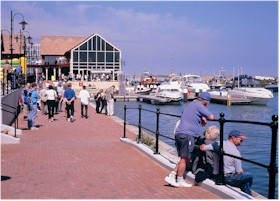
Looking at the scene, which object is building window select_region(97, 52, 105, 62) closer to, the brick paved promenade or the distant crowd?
the distant crowd

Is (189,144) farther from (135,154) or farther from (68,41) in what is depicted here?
(68,41)

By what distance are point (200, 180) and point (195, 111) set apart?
1158 millimetres

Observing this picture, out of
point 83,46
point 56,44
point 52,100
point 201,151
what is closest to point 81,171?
point 201,151

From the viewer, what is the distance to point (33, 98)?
1612 centimetres

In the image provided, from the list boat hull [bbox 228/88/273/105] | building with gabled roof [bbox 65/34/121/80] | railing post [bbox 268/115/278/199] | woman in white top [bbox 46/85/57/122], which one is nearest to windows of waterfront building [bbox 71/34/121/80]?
building with gabled roof [bbox 65/34/121/80]

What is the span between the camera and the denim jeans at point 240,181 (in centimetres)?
711

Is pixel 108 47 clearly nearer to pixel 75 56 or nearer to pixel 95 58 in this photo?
pixel 95 58

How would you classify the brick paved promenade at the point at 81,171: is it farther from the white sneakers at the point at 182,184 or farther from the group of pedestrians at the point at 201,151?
the group of pedestrians at the point at 201,151

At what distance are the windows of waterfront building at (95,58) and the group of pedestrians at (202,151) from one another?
69.7 m

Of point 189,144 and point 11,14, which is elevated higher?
point 11,14

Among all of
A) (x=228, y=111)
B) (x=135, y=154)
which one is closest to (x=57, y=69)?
(x=228, y=111)

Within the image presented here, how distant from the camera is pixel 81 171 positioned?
8.59 metres

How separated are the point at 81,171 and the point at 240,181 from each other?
3.18 meters

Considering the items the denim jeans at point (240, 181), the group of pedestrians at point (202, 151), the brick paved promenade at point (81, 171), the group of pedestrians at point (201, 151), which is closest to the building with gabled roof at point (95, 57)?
the brick paved promenade at point (81, 171)
